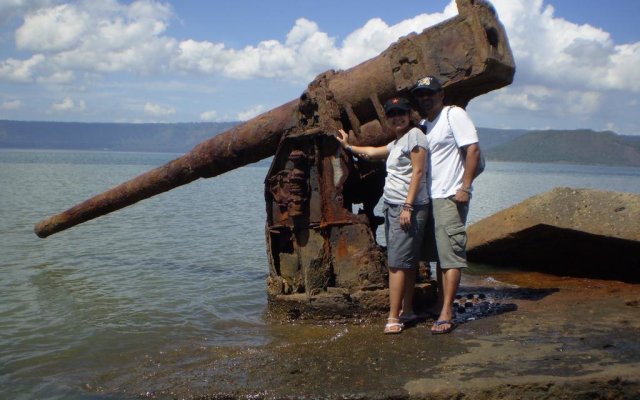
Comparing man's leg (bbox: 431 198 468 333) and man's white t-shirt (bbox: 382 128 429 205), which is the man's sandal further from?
man's white t-shirt (bbox: 382 128 429 205)

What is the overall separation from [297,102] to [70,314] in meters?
3.53

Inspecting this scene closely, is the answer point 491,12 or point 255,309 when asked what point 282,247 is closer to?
point 255,309

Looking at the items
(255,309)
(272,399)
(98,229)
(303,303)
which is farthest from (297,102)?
(98,229)

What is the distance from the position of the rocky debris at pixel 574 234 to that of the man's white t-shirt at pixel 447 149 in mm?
3096

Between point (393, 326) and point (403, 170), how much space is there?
3.90 ft

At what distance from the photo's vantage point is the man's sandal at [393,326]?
4.96 meters

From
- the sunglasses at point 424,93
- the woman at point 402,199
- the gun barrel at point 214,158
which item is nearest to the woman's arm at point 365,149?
Answer: the woman at point 402,199

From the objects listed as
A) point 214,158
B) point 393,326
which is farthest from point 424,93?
point 214,158

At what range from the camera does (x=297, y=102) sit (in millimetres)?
6055

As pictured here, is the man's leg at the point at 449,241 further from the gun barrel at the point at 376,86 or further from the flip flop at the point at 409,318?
the gun barrel at the point at 376,86

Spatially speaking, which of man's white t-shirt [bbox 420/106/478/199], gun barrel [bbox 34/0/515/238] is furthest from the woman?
gun barrel [bbox 34/0/515/238]

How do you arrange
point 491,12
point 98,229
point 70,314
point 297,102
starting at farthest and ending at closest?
point 98,229, point 70,314, point 297,102, point 491,12

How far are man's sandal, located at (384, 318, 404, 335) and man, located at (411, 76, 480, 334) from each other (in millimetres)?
257

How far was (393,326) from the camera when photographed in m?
4.98
